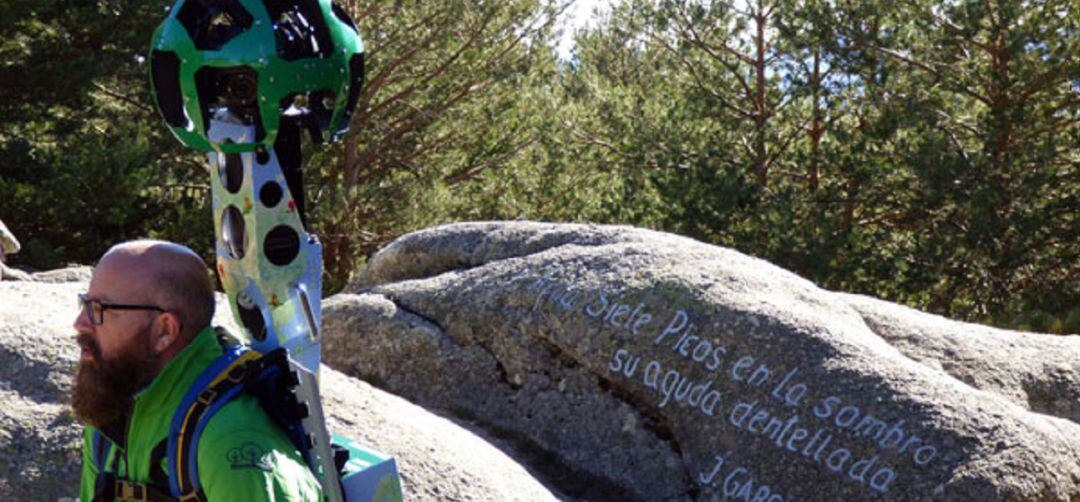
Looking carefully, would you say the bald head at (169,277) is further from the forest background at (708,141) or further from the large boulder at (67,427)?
the forest background at (708,141)

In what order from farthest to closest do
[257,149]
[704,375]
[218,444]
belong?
[704,375]
[257,149]
[218,444]

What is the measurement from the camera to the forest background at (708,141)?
462 inches

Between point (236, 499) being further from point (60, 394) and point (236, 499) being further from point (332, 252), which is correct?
point (332, 252)

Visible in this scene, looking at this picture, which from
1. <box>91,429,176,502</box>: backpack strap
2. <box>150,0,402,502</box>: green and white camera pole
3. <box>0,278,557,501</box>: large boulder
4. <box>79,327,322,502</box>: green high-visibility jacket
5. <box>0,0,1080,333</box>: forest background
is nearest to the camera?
<box>79,327,322,502</box>: green high-visibility jacket

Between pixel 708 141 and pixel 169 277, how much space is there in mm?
11954

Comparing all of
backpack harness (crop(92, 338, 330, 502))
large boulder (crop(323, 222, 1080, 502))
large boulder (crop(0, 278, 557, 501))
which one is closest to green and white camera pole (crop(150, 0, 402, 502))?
backpack harness (crop(92, 338, 330, 502))

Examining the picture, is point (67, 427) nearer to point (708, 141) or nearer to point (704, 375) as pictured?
point (704, 375)

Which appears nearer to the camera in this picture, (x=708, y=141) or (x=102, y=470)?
(x=102, y=470)

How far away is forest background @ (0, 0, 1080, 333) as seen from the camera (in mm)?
11734

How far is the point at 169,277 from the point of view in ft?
6.71

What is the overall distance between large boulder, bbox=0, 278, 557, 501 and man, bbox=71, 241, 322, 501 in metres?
2.14

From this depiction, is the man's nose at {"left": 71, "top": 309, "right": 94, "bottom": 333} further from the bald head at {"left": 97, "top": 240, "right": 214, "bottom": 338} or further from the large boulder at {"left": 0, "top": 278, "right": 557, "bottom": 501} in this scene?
the large boulder at {"left": 0, "top": 278, "right": 557, "bottom": 501}

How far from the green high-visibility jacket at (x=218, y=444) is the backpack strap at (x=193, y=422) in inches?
0.6

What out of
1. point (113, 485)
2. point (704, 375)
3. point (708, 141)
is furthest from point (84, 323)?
point (708, 141)
